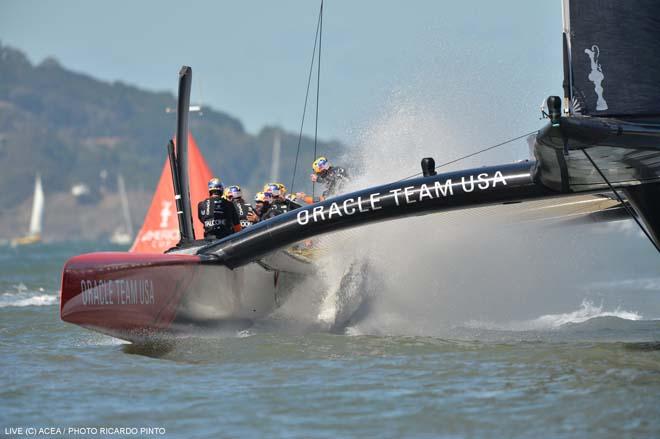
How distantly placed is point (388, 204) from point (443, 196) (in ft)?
1.13

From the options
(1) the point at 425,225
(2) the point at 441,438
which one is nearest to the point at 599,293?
(1) the point at 425,225

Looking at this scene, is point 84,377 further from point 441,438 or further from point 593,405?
point 593,405

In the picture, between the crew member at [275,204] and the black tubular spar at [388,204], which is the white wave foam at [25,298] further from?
the black tubular spar at [388,204]

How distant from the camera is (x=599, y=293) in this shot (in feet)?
35.9

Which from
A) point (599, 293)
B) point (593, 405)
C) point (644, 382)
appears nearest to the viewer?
point (593, 405)

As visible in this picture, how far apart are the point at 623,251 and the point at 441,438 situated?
1416 centimetres

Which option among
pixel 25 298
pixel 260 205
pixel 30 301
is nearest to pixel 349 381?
pixel 260 205

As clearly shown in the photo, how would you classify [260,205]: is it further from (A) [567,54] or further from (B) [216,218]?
(A) [567,54]

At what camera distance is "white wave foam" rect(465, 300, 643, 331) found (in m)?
7.73

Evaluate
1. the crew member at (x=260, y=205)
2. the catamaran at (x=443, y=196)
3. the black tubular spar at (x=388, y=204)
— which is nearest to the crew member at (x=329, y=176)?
the crew member at (x=260, y=205)

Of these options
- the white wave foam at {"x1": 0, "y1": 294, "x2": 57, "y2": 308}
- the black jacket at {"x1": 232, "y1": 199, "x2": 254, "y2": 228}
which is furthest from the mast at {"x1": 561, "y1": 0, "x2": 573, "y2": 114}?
the white wave foam at {"x1": 0, "y1": 294, "x2": 57, "y2": 308}

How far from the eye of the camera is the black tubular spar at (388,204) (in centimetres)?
598

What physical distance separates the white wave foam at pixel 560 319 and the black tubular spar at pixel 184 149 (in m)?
2.13

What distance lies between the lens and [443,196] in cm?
607
